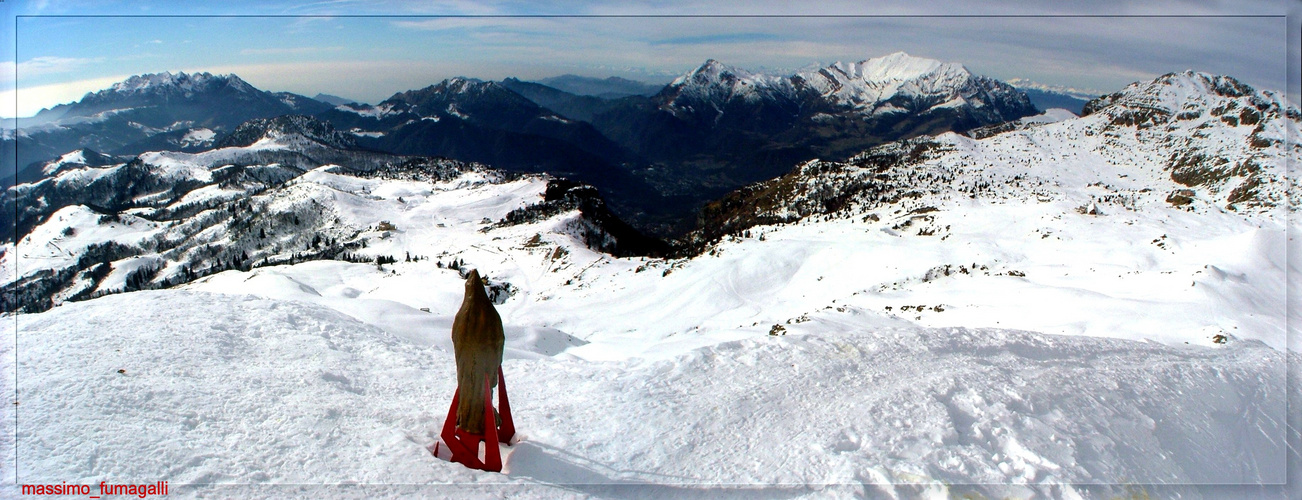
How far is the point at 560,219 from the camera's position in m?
77.3

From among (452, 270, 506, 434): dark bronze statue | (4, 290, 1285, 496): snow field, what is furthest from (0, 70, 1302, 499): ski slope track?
(452, 270, 506, 434): dark bronze statue

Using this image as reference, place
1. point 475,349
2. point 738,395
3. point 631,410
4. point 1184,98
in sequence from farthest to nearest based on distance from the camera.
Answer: point 1184,98
point 738,395
point 631,410
point 475,349

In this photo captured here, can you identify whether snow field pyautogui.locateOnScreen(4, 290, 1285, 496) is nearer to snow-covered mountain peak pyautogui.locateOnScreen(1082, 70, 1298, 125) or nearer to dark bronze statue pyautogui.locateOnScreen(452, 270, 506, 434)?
dark bronze statue pyautogui.locateOnScreen(452, 270, 506, 434)

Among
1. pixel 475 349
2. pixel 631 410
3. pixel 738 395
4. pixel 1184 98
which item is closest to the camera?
pixel 475 349

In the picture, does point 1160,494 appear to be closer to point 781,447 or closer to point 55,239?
point 781,447

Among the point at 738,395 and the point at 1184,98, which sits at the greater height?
the point at 1184,98

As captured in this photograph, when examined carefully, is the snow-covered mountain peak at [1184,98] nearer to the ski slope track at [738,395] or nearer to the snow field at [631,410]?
the ski slope track at [738,395]

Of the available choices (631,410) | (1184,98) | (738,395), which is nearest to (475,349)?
(631,410)

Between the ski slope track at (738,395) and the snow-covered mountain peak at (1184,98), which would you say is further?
the snow-covered mountain peak at (1184,98)

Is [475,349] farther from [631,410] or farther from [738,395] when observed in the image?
[738,395]

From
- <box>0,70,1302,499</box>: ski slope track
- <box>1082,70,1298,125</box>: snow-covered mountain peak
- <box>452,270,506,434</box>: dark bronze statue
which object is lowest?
Result: <box>0,70,1302,499</box>: ski slope track

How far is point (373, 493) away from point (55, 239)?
186 meters

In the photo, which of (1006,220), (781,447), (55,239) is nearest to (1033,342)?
(781,447)

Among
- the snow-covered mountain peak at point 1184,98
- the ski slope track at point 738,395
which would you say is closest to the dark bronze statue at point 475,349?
the ski slope track at point 738,395
